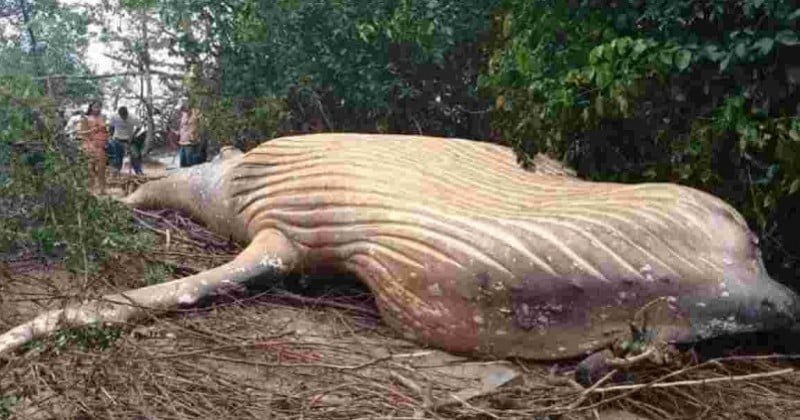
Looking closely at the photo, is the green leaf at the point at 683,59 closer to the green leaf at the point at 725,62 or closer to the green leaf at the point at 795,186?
the green leaf at the point at 725,62

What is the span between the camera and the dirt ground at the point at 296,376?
3.68m

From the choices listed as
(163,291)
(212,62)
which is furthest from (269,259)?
(212,62)

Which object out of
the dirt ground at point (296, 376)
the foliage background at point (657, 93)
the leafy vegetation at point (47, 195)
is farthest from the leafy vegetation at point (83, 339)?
the foliage background at point (657, 93)

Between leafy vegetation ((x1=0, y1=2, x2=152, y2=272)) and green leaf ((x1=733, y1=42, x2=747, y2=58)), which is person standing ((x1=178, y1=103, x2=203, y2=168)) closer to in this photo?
leafy vegetation ((x1=0, y1=2, x2=152, y2=272))

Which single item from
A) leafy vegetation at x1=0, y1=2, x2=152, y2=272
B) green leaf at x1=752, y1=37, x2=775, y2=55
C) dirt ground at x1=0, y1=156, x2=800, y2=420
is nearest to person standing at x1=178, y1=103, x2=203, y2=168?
leafy vegetation at x1=0, y1=2, x2=152, y2=272

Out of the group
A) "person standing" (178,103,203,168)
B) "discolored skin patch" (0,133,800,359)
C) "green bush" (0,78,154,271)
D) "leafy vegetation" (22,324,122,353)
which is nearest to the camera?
"leafy vegetation" (22,324,122,353)

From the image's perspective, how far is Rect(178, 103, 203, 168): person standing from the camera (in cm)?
1157

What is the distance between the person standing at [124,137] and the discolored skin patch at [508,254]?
7229 mm

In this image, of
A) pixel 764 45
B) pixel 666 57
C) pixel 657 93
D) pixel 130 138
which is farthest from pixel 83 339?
pixel 130 138

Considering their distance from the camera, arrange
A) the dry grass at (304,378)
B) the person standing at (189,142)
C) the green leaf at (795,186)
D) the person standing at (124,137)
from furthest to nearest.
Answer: the person standing at (124,137)
the person standing at (189,142)
the green leaf at (795,186)
the dry grass at (304,378)

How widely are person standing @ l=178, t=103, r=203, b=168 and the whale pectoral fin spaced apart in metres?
6.13

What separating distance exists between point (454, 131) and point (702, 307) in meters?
5.55

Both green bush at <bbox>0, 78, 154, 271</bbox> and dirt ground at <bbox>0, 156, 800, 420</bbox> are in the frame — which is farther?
green bush at <bbox>0, 78, 154, 271</bbox>

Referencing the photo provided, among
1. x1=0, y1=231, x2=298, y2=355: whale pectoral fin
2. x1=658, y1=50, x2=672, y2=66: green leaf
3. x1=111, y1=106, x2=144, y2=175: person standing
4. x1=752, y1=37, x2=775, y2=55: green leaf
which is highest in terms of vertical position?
x1=752, y1=37, x2=775, y2=55: green leaf
